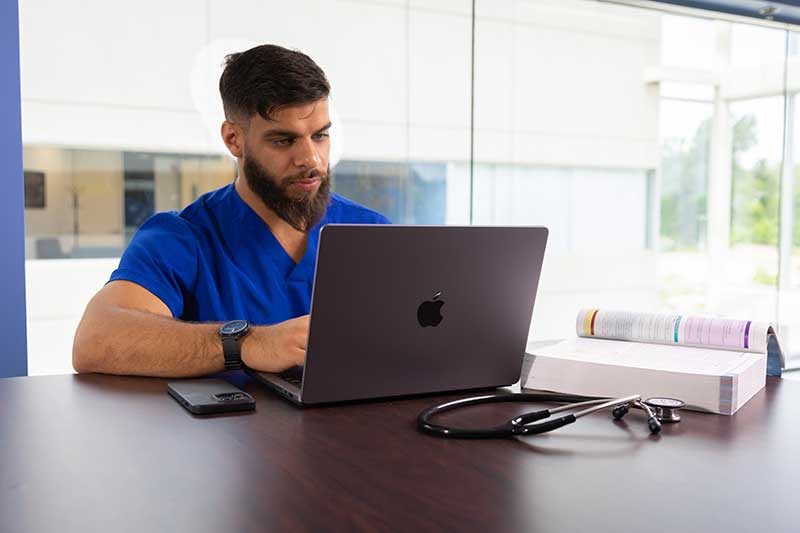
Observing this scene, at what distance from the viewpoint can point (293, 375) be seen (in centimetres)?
121

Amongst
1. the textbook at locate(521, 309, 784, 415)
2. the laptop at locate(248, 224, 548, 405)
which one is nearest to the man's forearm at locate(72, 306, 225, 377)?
the laptop at locate(248, 224, 548, 405)

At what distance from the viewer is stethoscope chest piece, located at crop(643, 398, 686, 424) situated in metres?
1.02

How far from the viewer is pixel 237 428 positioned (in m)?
0.98

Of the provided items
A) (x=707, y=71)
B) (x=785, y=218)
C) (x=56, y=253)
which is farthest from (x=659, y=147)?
(x=56, y=253)

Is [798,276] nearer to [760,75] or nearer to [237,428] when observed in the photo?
[760,75]

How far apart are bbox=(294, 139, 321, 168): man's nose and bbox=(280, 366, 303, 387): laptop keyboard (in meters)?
0.66

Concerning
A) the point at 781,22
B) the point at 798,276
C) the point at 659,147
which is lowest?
the point at 798,276

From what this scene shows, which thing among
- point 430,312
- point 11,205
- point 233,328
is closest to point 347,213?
point 233,328

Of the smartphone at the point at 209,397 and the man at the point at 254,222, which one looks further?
the man at the point at 254,222

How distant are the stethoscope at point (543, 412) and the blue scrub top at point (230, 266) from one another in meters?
0.68

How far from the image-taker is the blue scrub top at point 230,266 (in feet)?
5.44

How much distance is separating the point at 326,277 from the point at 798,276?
191 inches

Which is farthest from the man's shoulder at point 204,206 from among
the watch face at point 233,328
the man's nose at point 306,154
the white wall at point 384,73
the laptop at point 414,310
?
the white wall at point 384,73

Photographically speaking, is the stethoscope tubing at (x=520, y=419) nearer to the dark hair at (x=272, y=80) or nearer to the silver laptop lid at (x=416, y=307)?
the silver laptop lid at (x=416, y=307)
